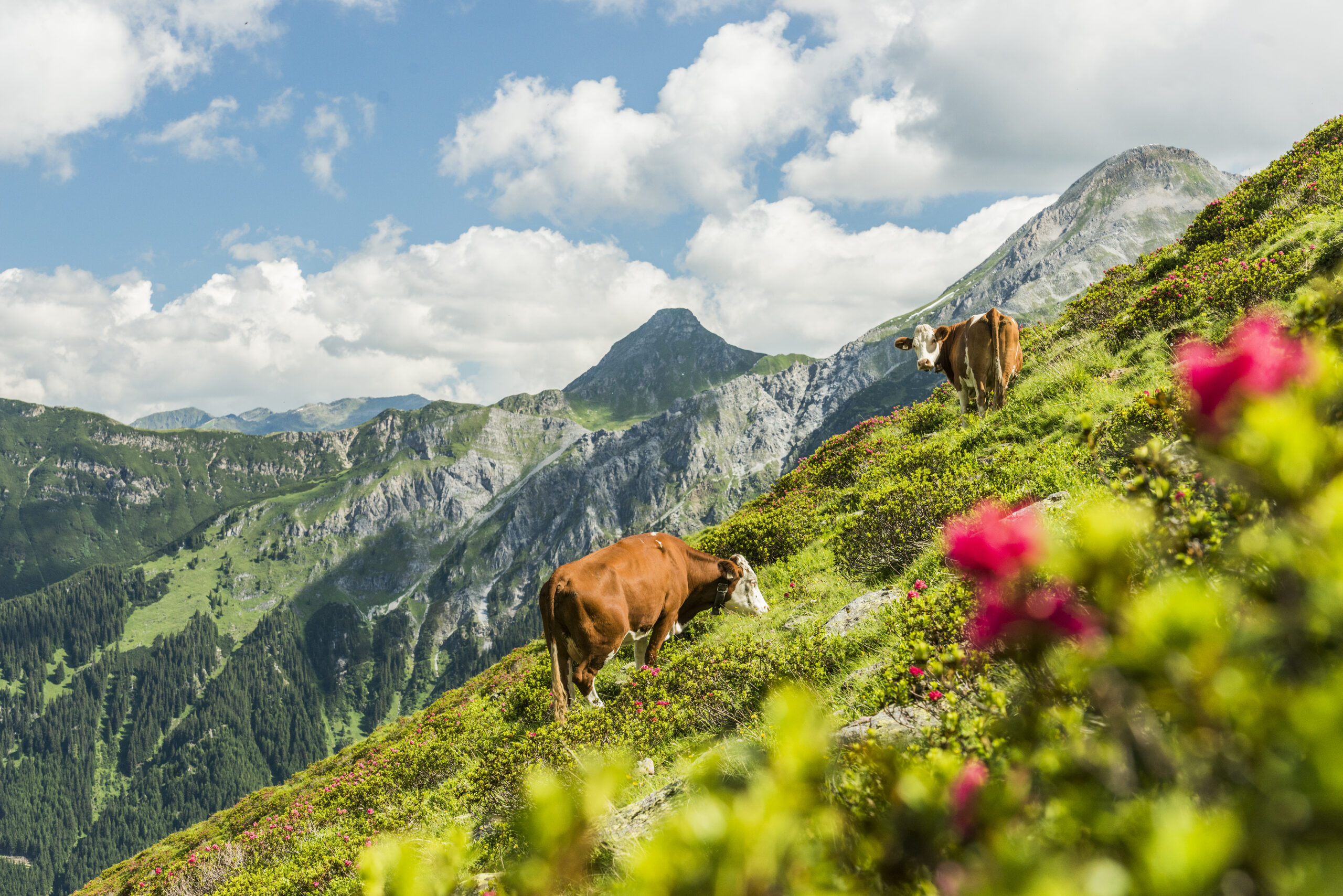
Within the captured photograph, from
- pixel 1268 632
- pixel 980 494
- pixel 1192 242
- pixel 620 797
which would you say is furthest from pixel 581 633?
pixel 1192 242

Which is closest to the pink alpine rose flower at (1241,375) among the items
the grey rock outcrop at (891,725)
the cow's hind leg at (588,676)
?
the grey rock outcrop at (891,725)

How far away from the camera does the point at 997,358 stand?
16.6m

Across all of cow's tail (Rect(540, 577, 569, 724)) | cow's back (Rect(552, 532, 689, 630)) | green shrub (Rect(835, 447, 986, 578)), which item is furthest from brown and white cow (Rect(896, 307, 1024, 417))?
cow's tail (Rect(540, 577, 569, 724))

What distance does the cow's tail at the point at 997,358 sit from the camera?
1658 centimetres

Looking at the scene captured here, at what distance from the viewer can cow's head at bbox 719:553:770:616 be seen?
1345 cm

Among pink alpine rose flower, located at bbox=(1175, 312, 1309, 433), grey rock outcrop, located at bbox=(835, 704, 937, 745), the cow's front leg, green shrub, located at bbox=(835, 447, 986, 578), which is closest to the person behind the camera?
pink alpine rose flower, located at bbox=(1175, 312, 1309, 433)

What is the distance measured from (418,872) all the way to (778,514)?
52.7 feet

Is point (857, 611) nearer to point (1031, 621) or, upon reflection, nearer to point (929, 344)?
point (1031, 621)

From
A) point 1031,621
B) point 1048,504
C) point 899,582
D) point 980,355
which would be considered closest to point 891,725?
point 1031,621

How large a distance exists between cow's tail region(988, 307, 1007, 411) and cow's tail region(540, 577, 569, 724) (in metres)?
12.2

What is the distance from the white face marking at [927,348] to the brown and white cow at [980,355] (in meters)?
0.02

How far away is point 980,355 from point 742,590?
366 inches

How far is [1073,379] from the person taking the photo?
14.6 meters

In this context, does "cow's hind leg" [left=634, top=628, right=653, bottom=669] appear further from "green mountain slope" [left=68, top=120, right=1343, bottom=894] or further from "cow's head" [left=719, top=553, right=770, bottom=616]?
"cow's head" [left=719, top=553, right=770, bottom=616]
